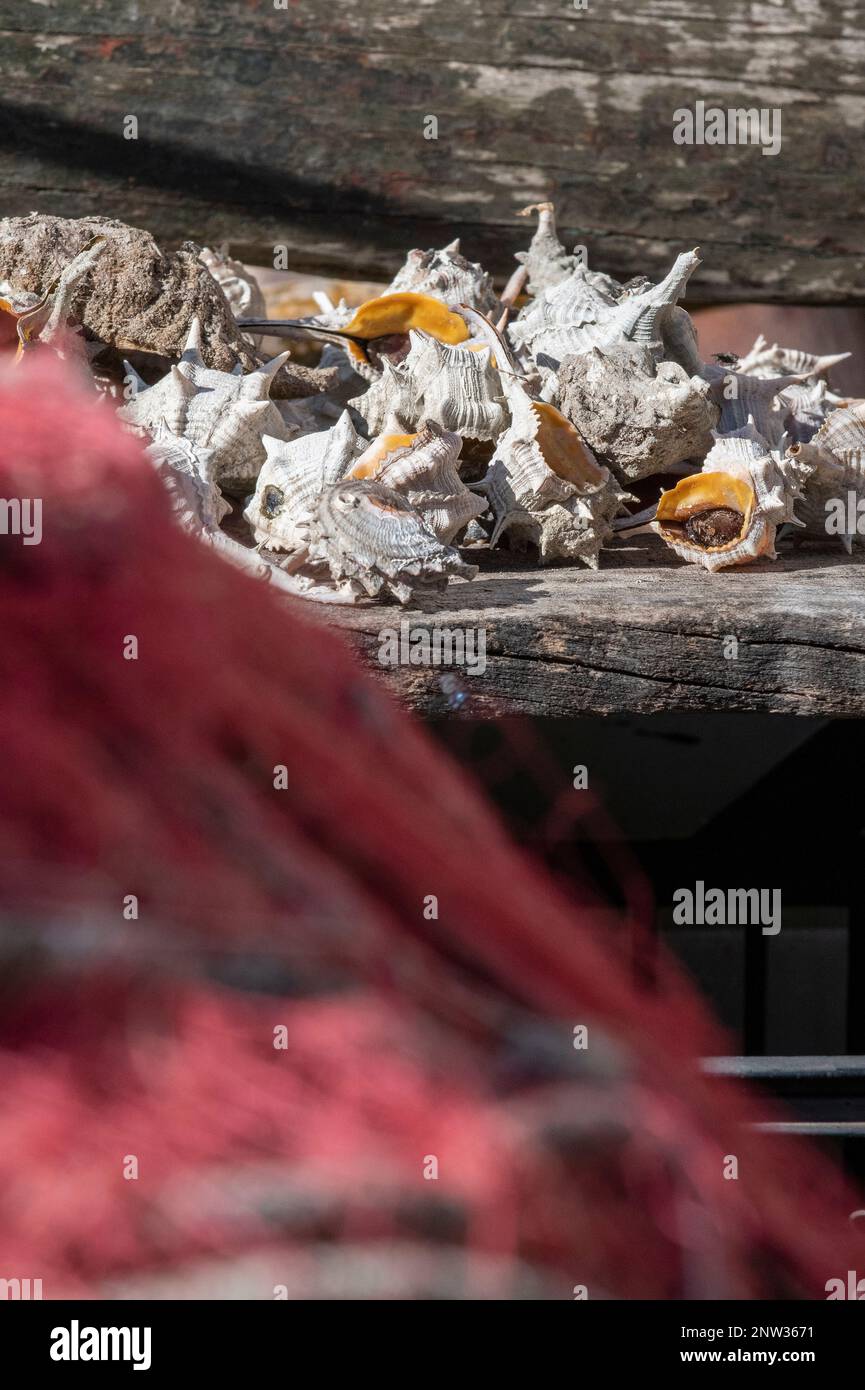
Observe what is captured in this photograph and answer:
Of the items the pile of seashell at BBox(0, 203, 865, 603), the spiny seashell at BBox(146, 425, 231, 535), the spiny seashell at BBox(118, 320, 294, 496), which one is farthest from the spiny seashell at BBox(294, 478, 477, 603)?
the spiny seashell at BBox(118, 320, 294, 496)

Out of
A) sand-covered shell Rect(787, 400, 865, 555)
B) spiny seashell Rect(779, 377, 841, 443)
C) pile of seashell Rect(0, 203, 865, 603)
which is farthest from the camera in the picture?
spiny seashell Rect(779, 377, 841, 443)

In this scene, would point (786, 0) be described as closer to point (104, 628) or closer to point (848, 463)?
point (848, 463)

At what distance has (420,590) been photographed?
1.25 metres

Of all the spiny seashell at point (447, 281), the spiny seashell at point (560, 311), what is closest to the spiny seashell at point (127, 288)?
the spiny seashell at point (447, 281)

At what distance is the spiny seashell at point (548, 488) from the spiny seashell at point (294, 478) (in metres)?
0.19

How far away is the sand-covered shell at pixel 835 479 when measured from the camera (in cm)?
159

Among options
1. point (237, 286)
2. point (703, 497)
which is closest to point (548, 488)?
point (703, 497)

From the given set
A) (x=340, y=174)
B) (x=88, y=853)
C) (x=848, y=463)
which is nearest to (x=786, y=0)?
(x=340, y=174)

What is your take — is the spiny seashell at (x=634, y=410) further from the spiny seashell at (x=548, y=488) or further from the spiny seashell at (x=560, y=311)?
the spiny seashell at (x=560, y=311)

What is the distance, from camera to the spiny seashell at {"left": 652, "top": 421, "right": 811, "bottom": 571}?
1.44m

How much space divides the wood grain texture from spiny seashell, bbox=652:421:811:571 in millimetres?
1106

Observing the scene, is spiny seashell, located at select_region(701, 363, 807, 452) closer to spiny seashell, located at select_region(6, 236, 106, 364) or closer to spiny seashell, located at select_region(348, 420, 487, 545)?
spiny seashell, located at select_region(348, 420, 487, 545)
